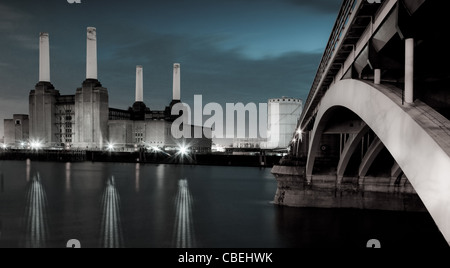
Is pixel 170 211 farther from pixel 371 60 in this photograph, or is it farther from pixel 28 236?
pixel 371 60

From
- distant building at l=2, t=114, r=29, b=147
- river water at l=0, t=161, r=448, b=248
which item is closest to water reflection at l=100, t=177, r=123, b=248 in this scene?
river water at l=0, t=161, r=448, b=248

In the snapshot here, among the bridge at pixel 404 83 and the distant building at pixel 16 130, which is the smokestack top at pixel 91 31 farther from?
the bridge at pixel 404 83

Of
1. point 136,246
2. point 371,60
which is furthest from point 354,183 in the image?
point 371,60

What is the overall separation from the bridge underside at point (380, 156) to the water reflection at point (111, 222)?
10.6m

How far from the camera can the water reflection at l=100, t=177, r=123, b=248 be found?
64.2 ft

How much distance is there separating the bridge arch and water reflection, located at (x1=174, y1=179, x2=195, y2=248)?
46.3ft

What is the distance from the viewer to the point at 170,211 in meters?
29.1

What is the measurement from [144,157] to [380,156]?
263ft

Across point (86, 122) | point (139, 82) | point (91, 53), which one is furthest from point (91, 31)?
point (139, 82)

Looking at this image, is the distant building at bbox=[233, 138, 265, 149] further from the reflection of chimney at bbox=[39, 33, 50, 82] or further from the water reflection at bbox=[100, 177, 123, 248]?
the water reflection at bbox=[100, 177, 123, 248]

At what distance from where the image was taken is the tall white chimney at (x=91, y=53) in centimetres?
11344

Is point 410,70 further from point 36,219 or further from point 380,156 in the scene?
point 36,219

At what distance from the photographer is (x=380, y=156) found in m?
22.0
